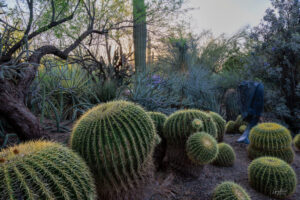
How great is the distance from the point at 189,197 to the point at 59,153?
1403mm

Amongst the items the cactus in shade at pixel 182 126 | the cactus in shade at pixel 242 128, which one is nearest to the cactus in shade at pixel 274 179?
the cactus in shade at pixel 182 126

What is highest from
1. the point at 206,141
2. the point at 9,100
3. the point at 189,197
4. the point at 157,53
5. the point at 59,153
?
the point at 157,53

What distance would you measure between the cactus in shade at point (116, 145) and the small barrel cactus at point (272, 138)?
2.06 m

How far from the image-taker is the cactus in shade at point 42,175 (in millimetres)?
825

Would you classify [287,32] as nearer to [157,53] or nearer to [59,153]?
[157,53]

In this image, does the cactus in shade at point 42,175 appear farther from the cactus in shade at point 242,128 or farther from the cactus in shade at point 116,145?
the cactus in shade at point 242,128

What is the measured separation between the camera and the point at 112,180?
56.2 inches

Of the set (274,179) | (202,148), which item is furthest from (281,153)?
(202,148)

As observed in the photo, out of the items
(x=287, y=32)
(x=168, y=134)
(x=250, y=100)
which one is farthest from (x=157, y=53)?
(x=168, y=134)

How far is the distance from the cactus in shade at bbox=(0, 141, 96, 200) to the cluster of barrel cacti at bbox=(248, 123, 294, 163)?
2605 mm

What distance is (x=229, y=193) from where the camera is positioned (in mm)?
1831

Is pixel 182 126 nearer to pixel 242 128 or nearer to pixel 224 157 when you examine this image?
pixel 224 157

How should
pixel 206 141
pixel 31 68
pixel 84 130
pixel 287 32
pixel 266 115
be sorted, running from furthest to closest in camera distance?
pixel 287 32, pixel 266 115, pixel 206 141, pixel 31 68, pixel 84 130

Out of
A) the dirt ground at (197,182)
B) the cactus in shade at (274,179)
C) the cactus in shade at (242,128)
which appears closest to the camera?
the dirt ground at (197,182)
